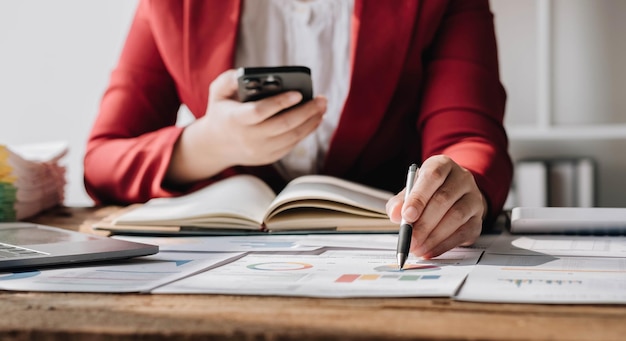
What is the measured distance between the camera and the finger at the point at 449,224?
2.50 ft

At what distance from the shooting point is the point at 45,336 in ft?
1.66

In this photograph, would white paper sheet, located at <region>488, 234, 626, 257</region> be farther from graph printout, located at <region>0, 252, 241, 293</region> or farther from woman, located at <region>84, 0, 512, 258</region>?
graph printout, located at <region>0, 252, 241, 293</region>

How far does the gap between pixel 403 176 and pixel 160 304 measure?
87cm

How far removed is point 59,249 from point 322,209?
348 millimetres

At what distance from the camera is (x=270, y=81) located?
1.07m

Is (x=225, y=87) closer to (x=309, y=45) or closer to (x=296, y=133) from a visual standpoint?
(x=296, y=133)

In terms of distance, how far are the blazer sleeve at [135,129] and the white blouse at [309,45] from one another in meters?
0.16

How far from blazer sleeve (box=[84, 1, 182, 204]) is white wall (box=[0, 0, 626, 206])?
150 centimetres

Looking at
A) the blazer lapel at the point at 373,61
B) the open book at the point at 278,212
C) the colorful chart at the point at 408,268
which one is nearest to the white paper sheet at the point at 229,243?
the open book at the point at 278,212

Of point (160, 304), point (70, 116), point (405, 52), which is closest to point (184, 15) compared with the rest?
point (405, 52)

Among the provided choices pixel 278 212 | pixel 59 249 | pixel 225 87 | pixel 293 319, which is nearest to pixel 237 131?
pixel 225 87

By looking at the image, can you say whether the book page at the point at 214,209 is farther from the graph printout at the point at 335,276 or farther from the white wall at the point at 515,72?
the white wall at the point at 515,72

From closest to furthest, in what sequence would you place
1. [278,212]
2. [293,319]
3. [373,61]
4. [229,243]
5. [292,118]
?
[293,319], [229,243], [278,212], [292,118], [373,61]

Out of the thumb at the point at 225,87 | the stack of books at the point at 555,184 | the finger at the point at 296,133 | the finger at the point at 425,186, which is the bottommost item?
the stack of books at the point at 555,184
